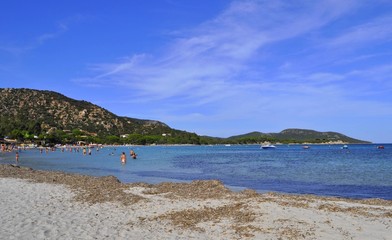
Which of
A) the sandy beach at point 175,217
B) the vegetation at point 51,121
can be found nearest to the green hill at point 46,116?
the vegetation at point 51,121

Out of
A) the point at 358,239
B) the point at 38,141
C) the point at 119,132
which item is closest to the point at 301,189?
the point at 358,239

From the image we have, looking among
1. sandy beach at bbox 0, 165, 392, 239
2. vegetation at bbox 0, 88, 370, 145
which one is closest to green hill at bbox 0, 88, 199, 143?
vegetation at bbox 0, 88, 370, 145

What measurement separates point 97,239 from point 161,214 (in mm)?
3718

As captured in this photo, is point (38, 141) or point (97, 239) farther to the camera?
point (38, 141)

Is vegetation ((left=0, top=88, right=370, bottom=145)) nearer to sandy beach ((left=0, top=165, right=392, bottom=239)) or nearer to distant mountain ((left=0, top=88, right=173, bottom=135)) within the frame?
distant mountain ((left=0, top=88, right=173, bottom=135))

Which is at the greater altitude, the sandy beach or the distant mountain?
the distant mountain

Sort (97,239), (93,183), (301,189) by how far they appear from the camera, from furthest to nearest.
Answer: (301,189) → (93,183) → (97,239)

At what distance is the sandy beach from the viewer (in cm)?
1015

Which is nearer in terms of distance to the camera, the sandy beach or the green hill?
the sandy beach

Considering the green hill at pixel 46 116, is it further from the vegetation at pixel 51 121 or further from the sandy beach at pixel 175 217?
the sandy beach at pixel 175 217

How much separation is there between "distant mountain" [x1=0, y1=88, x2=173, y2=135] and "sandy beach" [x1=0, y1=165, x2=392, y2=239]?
123093 mm

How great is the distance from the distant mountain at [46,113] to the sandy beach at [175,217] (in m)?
123

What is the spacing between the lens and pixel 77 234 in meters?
9.80

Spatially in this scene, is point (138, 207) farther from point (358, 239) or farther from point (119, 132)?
point (119, 132)
